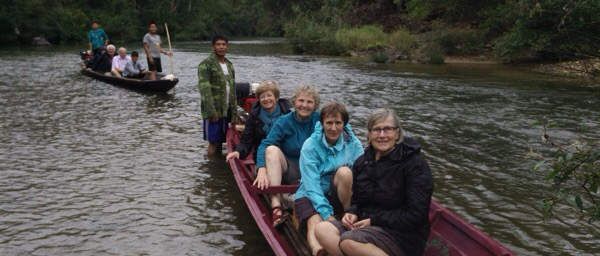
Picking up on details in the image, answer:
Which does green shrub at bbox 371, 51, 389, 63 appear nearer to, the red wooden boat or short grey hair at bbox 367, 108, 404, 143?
the red wooden boat

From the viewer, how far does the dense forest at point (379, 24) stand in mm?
19828

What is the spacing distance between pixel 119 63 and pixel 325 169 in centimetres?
1332

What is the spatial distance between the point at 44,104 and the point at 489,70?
688 inches

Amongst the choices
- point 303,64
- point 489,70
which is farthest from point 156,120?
point 489,70

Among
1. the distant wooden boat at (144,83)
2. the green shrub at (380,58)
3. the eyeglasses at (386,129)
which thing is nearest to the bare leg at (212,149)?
the eyeglasses at (386,129)

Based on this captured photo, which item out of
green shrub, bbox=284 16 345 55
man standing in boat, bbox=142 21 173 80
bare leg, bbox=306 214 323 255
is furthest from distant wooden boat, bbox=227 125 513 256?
green shrub, bbox=284 16 345 55

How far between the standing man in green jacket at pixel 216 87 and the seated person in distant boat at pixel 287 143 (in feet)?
7.55

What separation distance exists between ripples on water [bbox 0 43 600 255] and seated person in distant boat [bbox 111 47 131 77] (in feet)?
2.41

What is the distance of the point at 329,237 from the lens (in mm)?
4074

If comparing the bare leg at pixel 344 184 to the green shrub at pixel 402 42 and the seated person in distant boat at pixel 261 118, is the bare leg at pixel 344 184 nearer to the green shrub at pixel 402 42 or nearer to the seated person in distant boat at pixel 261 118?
the seated person in distant boat at pixel 261 118

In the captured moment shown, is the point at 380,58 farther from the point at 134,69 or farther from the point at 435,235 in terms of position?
the point at 435,235

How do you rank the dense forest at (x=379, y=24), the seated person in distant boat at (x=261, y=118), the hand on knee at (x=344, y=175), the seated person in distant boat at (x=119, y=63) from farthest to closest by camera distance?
the dense forest at (x=379, y=24), the seated person in distant boat at (x=119, y=63), the seated person in distant boat at (x=261, y=118), the hand on knee at (x=344, y=175)

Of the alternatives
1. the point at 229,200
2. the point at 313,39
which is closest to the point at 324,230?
the point at 229,200

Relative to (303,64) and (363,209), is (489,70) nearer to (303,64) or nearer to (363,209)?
(303,64)
